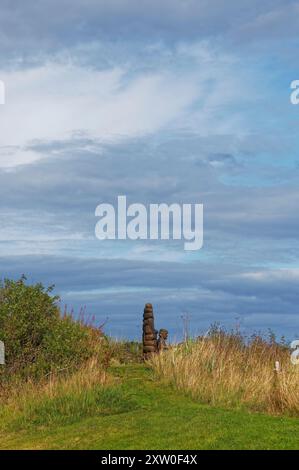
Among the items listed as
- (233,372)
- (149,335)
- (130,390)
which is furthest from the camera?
(149,335)

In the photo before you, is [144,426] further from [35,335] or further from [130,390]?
[35,335]

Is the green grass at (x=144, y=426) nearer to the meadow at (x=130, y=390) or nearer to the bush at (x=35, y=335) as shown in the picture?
the meadow at (x=130, y=390)

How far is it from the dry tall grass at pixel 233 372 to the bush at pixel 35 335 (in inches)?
126

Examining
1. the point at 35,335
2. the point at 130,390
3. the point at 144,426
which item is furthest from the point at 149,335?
the point at 144,426

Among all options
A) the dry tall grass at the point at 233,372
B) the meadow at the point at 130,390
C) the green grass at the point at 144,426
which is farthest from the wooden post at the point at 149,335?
the green grass at the point at 144,426

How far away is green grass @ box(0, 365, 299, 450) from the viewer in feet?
51.3

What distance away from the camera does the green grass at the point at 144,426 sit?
15625 mm

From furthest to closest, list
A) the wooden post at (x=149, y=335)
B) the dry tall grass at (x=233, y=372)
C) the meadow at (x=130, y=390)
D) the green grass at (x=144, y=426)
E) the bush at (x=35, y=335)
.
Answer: the wooden post at (x=149, y=335) → the bush at (x=35, y=335) → the dry tall grass at (x=233, y=372) → the meadow at (x=130, y=390) → the green grass at (x=144, y=426)

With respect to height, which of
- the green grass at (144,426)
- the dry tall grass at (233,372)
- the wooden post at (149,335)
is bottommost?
the green grass at (144,426)

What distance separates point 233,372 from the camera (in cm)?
2533

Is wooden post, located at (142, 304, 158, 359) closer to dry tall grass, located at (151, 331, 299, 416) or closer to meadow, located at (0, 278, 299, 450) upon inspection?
meadow, located at (0, 278, 299, 450)

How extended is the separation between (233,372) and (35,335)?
284 inches

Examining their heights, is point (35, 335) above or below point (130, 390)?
above

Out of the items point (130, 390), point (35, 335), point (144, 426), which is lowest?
point (144, 426)
